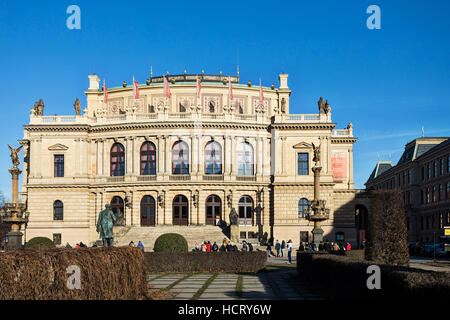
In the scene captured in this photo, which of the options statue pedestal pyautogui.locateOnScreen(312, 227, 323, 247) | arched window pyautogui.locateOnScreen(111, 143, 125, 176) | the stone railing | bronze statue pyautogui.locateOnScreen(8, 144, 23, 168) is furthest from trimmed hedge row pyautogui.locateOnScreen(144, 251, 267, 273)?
the stone railing

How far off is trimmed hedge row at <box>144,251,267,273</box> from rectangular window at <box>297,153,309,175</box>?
120 ft

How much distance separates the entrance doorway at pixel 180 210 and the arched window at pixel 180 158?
Answer: 3480mm

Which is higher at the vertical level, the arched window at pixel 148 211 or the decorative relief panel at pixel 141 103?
the decorative relief panel at pixel 141 103

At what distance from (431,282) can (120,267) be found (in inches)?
402

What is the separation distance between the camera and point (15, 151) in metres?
53.5

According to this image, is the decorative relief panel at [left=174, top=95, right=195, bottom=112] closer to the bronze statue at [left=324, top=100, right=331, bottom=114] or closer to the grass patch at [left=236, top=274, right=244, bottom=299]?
the bronze statue at [left=324, top=100, right=331, bottom=114]

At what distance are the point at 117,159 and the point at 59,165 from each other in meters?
7.76

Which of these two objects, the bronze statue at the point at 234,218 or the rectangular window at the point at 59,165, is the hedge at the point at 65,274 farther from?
the rectangular window at the point at 59,165

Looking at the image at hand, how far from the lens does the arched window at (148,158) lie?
240ft

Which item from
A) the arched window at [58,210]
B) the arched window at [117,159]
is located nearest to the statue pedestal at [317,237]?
the arched window at [117,159]

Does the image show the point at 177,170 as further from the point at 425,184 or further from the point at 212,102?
the point at 425,184

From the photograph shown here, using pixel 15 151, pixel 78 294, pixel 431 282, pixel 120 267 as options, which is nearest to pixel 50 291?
pixel 78 294

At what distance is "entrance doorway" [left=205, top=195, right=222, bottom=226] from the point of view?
72000 millimetres

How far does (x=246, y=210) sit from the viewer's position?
2884 inches
